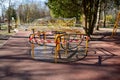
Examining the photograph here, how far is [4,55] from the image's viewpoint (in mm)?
12430

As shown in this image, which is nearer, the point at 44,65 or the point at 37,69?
the point at 37,69

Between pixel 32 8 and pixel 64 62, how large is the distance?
59.6 metres

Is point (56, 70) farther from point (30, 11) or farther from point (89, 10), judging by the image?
point (30, 11)

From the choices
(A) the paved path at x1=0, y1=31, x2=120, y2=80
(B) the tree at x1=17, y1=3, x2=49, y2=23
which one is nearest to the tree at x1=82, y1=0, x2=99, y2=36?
(A) the paved path at x1=0, y1=31, x2=120, y2=80

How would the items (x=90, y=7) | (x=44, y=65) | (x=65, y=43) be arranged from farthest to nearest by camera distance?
1. (x=90, y=7)
2. (x=65, y=43)
3. (x=44, y=65)

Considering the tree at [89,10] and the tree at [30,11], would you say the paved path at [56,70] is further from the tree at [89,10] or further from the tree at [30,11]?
the tree at [30,11]

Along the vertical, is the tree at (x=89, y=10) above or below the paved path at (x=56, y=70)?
above

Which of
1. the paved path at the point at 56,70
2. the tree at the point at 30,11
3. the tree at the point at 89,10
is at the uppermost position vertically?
the tree at the point at 30,11

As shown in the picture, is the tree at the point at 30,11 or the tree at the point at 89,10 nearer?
the tree at the point at 89,10

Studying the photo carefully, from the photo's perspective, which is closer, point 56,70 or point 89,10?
point 56,70

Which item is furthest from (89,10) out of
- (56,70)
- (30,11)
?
(30,11)

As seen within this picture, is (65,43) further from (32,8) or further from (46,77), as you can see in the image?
(32,8)

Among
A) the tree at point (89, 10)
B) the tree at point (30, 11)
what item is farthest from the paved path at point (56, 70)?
the tree at point (30, 11)

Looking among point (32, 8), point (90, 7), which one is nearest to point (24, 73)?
point (90, 7)
